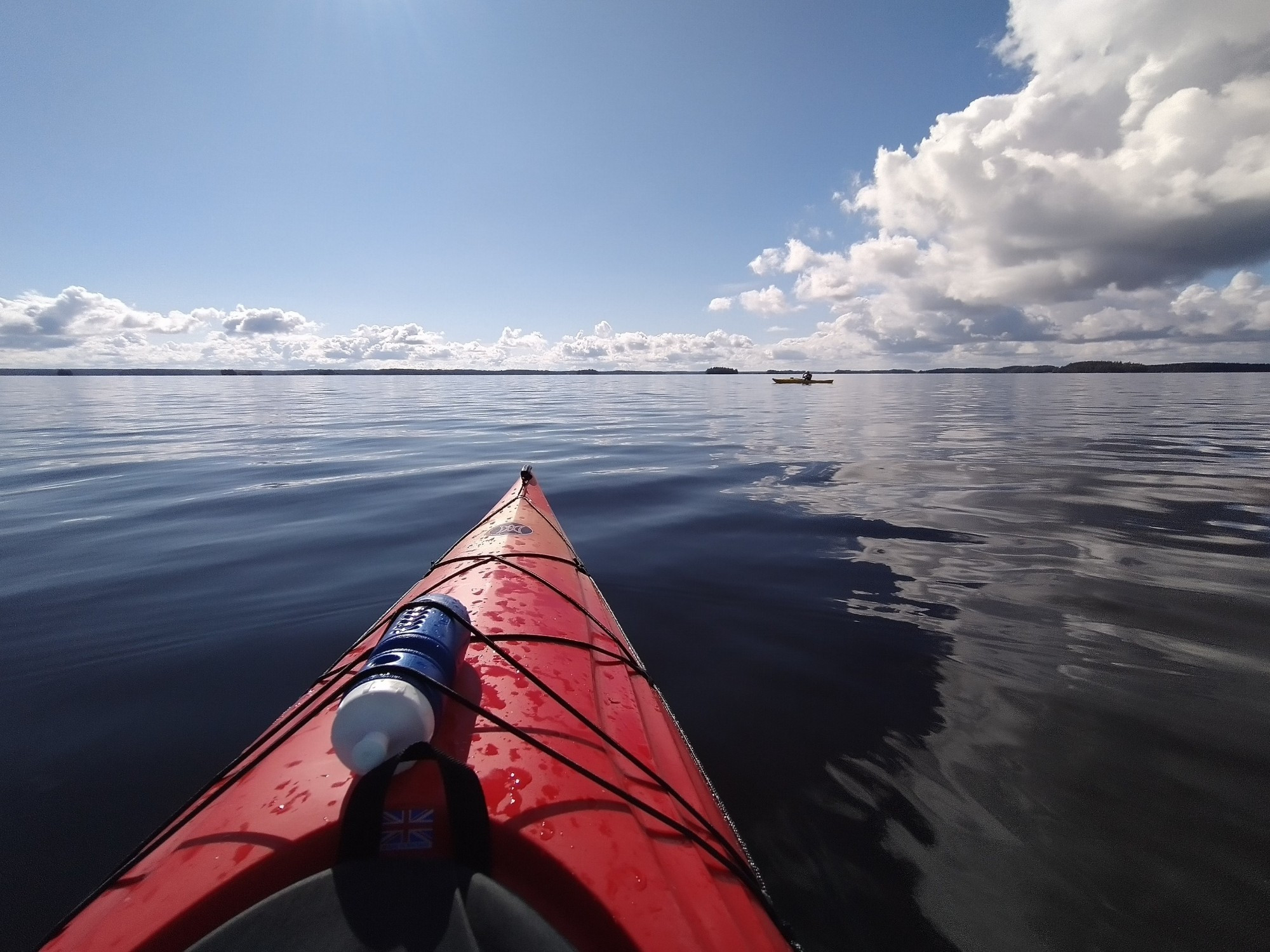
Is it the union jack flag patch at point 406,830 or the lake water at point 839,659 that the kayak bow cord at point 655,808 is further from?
the lake water at point 839,659

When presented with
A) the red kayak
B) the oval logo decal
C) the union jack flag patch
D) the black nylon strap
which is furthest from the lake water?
the union jack flag patch

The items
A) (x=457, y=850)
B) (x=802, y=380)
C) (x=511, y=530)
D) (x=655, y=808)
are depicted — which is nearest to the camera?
(x=457, y=850)

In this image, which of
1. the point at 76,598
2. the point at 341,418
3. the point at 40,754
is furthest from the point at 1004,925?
the point at 341,418

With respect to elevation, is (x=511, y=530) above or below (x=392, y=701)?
below

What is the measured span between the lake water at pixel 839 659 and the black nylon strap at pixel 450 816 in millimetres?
1937

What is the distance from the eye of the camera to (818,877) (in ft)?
9.34

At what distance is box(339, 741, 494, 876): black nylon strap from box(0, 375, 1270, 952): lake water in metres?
1.94

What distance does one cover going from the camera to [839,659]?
4824 mm

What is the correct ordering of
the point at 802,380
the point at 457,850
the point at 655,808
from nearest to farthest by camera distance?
the point at 457,850 → the point at 655,808 → the point at 802,380

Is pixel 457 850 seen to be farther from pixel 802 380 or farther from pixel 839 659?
pixel 802 380

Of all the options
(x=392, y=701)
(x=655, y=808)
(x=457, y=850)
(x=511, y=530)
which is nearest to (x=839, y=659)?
(x=655, y=808)

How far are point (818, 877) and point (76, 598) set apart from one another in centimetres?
776

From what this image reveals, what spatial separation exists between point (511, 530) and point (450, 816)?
394cm

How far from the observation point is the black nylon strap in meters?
1.60
